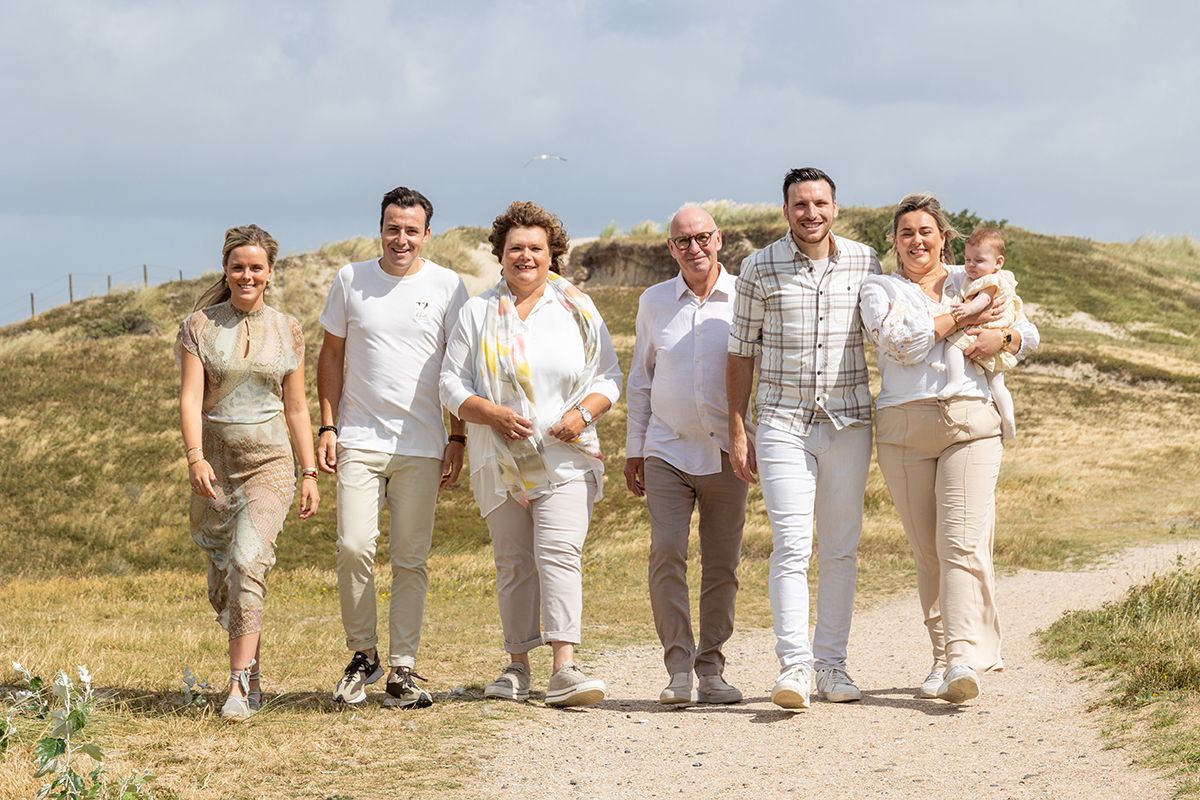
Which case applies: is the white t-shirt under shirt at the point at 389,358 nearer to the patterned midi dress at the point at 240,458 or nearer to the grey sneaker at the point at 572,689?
the patterned midi dress at the point at 240,458

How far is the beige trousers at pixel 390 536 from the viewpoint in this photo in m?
7.36

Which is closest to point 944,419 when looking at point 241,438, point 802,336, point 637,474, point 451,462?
point 802,336

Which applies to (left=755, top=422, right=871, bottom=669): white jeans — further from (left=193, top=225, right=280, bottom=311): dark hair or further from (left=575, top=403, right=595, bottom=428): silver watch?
(left=193, top=225, right=280, bottom=311): dark hair

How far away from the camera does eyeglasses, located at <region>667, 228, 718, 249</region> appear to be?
25.0ft

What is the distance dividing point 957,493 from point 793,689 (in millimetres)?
1395

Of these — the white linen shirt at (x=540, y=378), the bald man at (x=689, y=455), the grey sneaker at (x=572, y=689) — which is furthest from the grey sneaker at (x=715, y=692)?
the white linen shirt at (x=540, y=378)

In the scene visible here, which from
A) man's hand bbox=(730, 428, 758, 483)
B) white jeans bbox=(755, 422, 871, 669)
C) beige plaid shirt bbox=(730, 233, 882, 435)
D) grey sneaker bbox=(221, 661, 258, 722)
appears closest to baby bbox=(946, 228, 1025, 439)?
beige plaid shirt bbox=(730, 233, 882, 435)

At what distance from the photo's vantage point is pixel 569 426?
7.29 metres

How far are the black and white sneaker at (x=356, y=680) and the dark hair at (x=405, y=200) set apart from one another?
96.1 inches

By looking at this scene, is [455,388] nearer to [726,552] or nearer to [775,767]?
[726,552]

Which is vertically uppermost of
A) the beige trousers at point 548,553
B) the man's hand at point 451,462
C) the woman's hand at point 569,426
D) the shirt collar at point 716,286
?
the shirt collar at point 716,286

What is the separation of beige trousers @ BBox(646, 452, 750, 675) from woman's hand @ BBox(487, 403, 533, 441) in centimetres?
86

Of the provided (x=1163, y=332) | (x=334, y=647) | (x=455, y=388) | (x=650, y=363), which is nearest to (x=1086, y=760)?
(x=650, y=363)

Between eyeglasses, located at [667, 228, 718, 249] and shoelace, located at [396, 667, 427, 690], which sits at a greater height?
eyeglasses, located at [667, 228, 718, 249]
